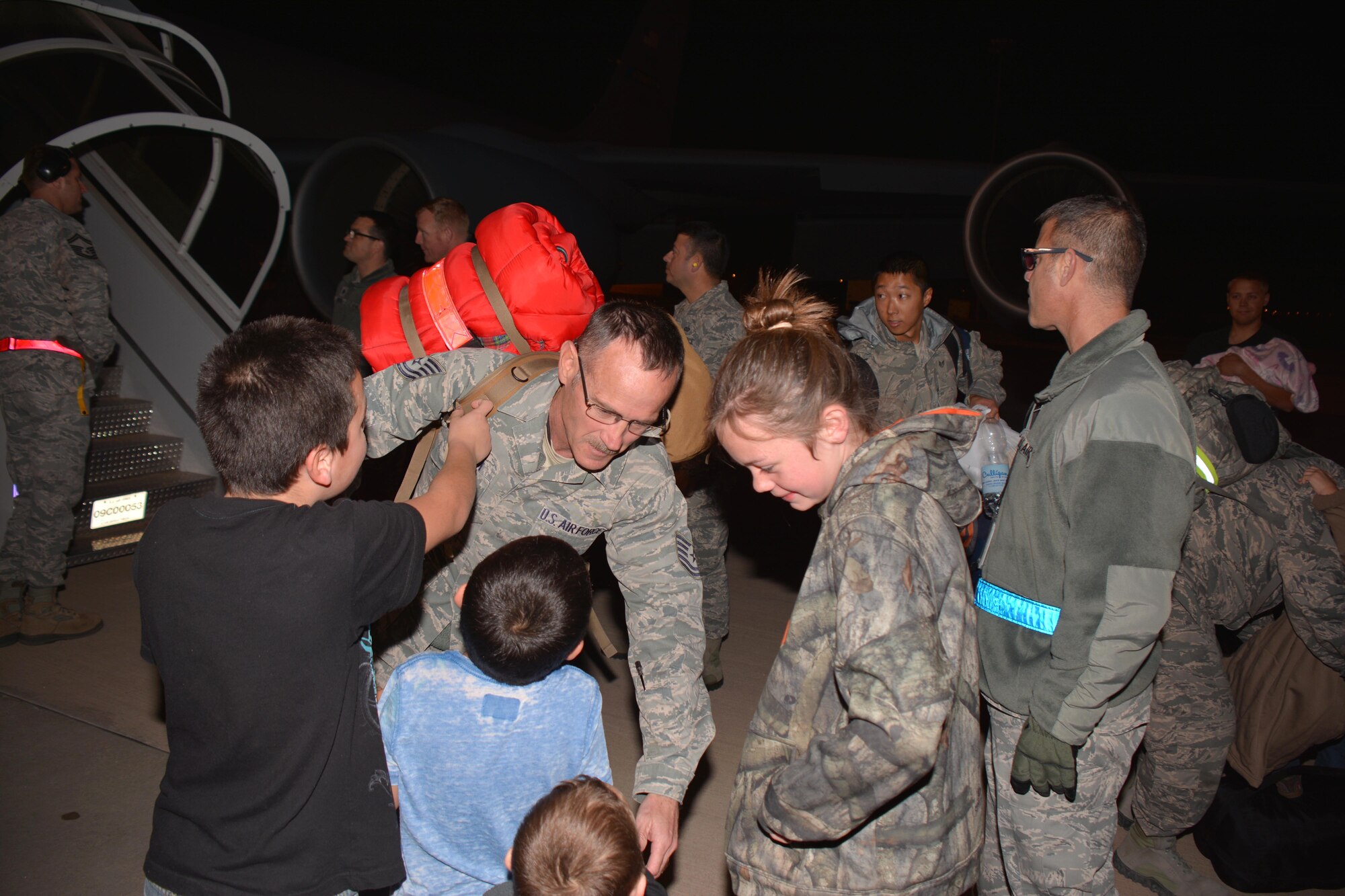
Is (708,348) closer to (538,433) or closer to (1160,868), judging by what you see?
(538,433)

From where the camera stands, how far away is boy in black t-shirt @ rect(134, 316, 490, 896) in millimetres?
1220

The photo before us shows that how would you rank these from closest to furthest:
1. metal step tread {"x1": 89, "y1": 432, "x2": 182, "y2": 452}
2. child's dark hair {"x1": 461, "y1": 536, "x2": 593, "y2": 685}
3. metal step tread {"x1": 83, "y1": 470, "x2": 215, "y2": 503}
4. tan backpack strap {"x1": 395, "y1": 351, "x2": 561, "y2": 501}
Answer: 1. child's dark hair {"x1": 461, "y1": 536, "x2": 593, "y2": 685}
2. tan backpack strap {"x1": 395, "y1": 351, "x2": 561, "y2": 501}
3. metal step tread {"x1": 83, "y1": 470, "x2": 215, "y2": 503}
4. metal step tread {"x1": 89, "y1": 432, "x2": 182, "y2": 452}

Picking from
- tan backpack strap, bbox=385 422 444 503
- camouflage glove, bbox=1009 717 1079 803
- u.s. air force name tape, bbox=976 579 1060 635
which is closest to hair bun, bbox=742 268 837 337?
u.s. air force name tape, bbox=976 579 1060 635

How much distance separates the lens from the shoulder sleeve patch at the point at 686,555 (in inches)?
80.6

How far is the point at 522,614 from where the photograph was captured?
147 centimetres

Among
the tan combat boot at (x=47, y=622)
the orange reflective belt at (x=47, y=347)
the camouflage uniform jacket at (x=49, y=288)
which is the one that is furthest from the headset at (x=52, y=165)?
the tan combat boot at (x=47, y=622)

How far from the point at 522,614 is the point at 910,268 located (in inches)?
129

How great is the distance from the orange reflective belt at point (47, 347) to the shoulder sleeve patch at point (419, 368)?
119 inches

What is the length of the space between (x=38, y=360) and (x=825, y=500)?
4225 mm

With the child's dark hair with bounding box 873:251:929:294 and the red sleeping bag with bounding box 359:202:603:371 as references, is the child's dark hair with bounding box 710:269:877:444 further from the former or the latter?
the child's dark hair with bounding box 873:251:929:294

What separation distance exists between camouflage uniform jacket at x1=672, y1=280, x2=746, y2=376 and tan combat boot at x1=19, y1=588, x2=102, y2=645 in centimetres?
346

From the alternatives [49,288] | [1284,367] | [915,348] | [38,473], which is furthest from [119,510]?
[1284,367]

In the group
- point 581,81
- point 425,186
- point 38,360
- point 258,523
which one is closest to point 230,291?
point 425,186

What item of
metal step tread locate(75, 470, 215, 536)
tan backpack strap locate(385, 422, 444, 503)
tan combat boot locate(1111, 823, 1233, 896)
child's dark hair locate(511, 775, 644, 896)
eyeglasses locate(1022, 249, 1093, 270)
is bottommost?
tan combat boot locate(1111, 823, 1233, 896)
